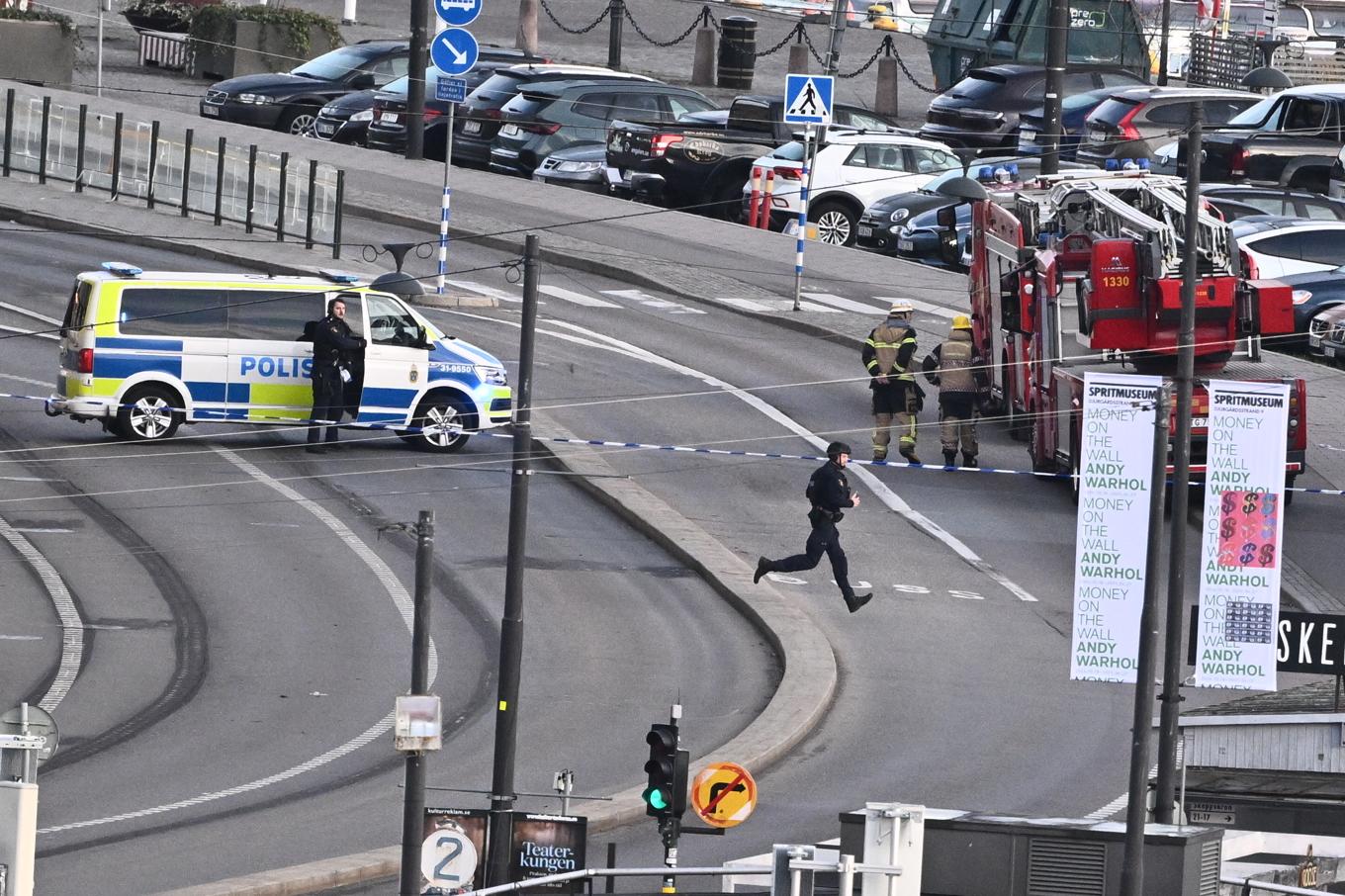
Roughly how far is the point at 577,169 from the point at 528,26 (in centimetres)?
1739

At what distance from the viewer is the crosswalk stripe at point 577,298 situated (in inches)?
1393

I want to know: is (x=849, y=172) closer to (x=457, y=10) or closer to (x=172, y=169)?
(x=457, y=10)

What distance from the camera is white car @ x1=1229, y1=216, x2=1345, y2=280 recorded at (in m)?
34.2

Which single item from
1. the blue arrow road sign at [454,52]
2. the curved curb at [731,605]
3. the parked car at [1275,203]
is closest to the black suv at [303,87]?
the blue arrow road sign at [454,52]

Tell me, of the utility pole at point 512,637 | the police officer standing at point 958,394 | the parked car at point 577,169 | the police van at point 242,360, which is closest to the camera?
the utility pole at point 512,637

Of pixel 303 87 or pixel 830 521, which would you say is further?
pixel 303 87

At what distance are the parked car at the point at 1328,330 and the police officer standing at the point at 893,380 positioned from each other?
25.8 ft

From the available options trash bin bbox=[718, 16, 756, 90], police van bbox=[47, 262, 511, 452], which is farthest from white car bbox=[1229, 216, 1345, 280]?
trash bin bbox=[718, 16, 756, 90]

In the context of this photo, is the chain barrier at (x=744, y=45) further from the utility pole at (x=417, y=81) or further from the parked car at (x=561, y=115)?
the parked car at (x=561, y=115)

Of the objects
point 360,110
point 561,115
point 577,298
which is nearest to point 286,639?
point 577,298

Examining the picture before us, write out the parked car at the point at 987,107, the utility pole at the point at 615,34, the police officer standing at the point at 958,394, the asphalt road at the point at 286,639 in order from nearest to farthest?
the asphalt road at the point at 286,639 < the police officer standing at the point at 958,394 < the parked car at the point at 987,107 < the utility pole at the point at 615,34

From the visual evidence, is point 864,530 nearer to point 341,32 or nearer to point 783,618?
point 783,618

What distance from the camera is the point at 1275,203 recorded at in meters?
36.6

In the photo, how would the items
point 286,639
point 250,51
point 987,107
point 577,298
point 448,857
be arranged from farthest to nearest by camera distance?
point 250,51
point 987,107
point 577,298
point 286,639
point 448,857
